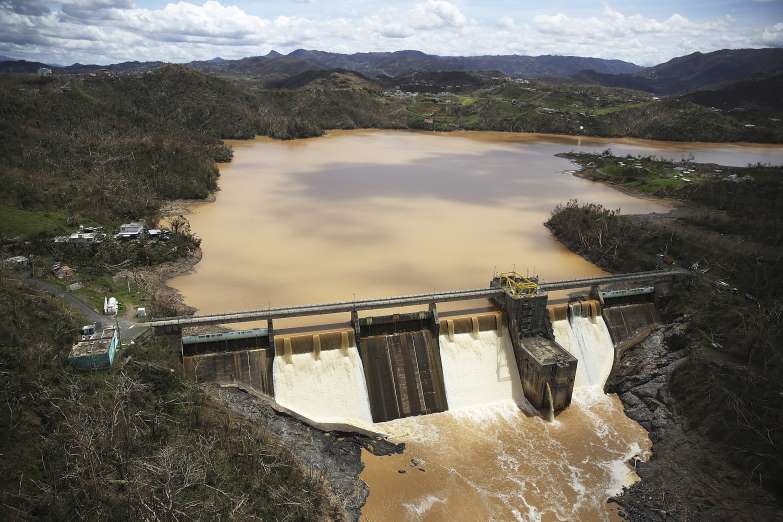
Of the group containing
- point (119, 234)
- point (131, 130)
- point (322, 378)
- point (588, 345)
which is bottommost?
point (588, 345)

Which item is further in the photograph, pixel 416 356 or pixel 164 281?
pixel 164 281

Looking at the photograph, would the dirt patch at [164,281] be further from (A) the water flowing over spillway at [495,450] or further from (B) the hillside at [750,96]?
(B) the hillside at [750,96]

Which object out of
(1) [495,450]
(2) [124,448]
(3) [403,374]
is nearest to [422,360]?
(3) [403,374]

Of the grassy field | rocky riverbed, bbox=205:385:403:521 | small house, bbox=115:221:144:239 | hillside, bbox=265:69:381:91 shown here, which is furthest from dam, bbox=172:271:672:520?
hillside, bbox=265:69:381:91

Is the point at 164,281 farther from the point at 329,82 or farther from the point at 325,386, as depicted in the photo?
the point at 329,82

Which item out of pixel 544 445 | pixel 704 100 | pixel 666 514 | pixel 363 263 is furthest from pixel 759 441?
pixel 704 100

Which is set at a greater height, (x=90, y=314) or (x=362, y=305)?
(x=90, y=314)
